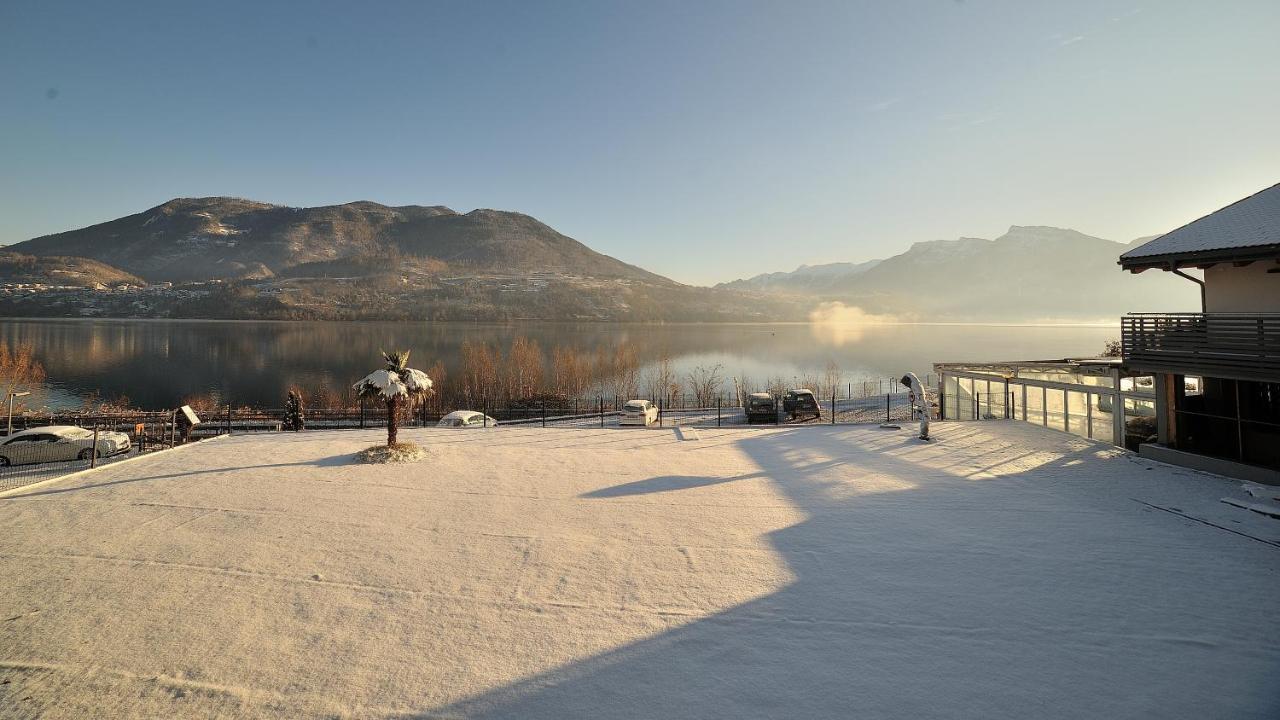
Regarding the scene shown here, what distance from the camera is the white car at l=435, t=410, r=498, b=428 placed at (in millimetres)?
25156

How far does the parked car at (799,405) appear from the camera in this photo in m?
30.7

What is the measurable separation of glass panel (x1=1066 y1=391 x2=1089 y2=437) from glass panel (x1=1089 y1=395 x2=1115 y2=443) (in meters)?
0.38

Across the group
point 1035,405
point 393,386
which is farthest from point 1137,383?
point 393,386

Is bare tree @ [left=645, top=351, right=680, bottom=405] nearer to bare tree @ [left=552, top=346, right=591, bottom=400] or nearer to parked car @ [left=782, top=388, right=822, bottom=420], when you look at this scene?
bare tree @ [left=552, top=346, right=591, bottom=400]

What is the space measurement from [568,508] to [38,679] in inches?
290

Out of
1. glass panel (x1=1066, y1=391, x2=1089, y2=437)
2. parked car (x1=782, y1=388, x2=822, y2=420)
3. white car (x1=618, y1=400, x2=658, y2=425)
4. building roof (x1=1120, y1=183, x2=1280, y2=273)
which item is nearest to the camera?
building roof (x1=1120, y1=183, x2=1280, y2=273)

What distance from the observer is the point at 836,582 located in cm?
759

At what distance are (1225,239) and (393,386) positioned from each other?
74.5ft

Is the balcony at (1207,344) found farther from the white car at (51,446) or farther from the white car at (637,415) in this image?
the white car at (51,446)

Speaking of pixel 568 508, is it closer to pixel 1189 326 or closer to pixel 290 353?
pixel 1189 326

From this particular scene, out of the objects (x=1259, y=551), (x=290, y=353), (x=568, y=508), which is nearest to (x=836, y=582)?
(x=568, y=508)

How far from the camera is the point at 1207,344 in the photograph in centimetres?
1395

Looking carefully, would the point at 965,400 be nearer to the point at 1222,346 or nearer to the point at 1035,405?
the point at 1035,405

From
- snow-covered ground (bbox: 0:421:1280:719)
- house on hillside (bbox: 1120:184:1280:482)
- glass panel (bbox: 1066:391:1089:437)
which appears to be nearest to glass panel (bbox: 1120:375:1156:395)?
house on hillside (bbox: 1120:184:1280:482)
